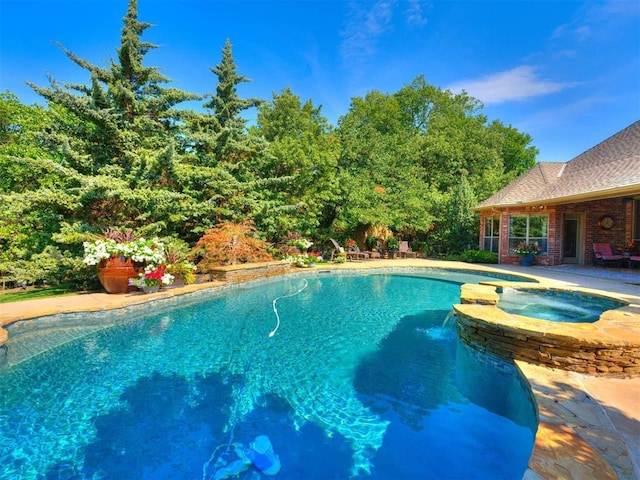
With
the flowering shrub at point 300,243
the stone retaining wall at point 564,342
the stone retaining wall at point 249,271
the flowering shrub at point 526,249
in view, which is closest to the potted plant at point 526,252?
the flowering shrub at point 526,249

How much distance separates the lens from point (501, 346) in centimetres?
400

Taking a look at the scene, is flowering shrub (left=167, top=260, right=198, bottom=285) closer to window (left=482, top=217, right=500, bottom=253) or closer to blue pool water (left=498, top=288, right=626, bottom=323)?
blue pool water (left=498, top=288, right=626, bottom=323)

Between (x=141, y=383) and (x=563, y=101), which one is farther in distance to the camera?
(x=563, y=101)

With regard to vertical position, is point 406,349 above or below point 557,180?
below

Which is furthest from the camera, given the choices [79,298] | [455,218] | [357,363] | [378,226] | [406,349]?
[378,226]

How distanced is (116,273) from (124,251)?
522mm

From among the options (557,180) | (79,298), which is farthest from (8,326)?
(557,180)

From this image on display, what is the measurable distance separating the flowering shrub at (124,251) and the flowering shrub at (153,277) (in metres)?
0.21

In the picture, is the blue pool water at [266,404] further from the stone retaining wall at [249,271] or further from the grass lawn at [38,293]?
the stone retaining wall at [249,271]

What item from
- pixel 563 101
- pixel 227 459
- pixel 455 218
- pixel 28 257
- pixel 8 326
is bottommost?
pixel 227 459

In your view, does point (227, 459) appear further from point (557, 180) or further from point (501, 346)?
point (557, 180)

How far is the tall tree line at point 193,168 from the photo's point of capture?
30.0ft

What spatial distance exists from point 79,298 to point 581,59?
20.8 meters

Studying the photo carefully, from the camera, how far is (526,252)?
13797 millimetres
